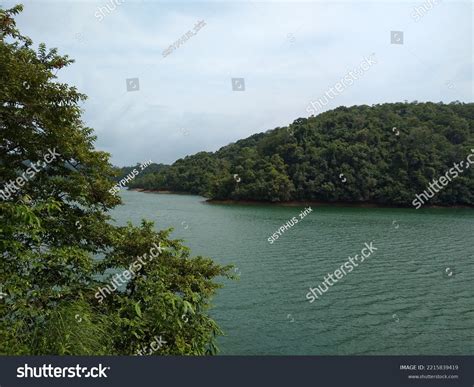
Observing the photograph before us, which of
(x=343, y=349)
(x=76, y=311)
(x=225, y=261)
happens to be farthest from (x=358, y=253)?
(x=76, y=311)

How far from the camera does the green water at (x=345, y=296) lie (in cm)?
1095

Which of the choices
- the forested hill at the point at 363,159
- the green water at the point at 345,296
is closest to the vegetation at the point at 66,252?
the green water at the point at 345,296

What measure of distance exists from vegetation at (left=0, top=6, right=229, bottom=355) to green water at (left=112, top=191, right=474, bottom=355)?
188 inches

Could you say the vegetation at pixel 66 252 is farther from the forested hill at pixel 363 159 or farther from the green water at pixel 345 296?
the forested hill at pixel 363 159

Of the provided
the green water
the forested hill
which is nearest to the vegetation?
the green water

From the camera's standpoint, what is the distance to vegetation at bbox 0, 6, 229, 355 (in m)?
4.63

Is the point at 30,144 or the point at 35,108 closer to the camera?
the point at 35,108

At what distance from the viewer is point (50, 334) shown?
448cm

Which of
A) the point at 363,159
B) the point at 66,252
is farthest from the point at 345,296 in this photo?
the point at 363,159

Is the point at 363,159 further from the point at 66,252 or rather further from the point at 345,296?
the point at 66,252

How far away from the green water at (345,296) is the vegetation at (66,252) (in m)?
4.77

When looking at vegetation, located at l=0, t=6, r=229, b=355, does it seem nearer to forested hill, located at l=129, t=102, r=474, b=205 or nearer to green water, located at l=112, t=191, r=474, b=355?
green water, located at l=112, t=191, r=474, b=355

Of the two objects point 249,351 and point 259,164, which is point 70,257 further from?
point 259,164

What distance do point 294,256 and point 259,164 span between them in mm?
47887
